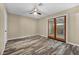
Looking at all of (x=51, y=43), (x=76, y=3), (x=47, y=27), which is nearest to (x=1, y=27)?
(x=47, y=27)

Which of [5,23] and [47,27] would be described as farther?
[47,27]

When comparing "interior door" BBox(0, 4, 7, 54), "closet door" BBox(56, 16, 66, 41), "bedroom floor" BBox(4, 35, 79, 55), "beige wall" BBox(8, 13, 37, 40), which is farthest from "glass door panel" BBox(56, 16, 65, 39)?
"interior door" BBox(0, 4, 7, 54)

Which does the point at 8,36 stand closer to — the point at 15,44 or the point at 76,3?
the point at 15,44

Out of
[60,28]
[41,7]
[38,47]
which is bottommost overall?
[38,47]

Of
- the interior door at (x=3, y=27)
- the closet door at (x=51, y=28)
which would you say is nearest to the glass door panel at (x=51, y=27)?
the closet door at (x=51, y=28)

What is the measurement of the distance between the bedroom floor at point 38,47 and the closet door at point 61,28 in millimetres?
127

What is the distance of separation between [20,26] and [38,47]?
1.84 feet

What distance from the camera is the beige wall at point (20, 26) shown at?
1.56 m

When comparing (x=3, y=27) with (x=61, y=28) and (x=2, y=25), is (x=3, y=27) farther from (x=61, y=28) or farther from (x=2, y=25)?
(x=61, y=28)

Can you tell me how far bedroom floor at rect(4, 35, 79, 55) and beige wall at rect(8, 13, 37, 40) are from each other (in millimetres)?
106

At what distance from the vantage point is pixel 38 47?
1.65 m

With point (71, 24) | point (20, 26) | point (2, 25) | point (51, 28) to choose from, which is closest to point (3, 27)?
point (2, 25)

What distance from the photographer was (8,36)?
5.19 ft
